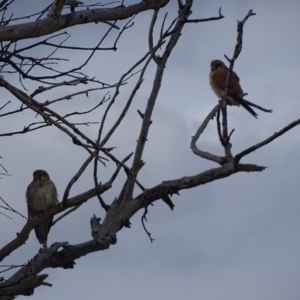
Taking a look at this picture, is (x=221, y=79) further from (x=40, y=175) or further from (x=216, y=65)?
(x=40, y=175)

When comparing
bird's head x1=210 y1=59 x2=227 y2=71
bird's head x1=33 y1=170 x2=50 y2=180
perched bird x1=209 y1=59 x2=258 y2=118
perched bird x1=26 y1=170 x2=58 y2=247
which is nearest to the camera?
perched bird x1=26 y1=170 x2=58 y2=247

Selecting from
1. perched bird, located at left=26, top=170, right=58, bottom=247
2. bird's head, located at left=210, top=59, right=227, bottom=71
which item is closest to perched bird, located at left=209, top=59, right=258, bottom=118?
bird's head, located at left=210, top=59, right=227, bottom=71

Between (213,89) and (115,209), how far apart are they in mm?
5754

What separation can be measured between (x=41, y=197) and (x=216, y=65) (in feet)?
12.2

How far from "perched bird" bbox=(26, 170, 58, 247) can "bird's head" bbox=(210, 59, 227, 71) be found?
3.23 metres

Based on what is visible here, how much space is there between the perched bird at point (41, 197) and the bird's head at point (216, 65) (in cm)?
323

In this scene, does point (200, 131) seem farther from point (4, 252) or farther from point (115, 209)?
point (4, 252)

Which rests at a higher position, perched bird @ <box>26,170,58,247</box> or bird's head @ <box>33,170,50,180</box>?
bird's head @ <box>33,170,50,180</box>

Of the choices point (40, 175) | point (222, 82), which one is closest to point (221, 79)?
point (222, 82)

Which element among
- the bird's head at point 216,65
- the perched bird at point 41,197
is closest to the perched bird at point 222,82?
the bird's head at point 216,65

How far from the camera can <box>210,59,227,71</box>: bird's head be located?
11.7 meters

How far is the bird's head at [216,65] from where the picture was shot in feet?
38.4

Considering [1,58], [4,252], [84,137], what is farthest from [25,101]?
[4,252]

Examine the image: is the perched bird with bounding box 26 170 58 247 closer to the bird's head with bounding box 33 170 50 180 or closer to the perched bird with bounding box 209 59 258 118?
the bird's head with bounding box 33 170 50 180
